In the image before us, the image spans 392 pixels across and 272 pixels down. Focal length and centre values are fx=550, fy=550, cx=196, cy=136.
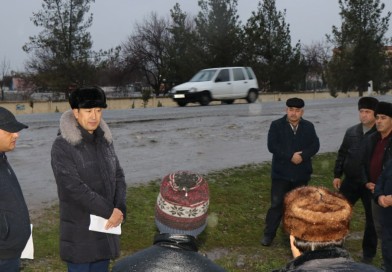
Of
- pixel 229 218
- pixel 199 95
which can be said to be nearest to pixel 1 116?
pixel 229 218

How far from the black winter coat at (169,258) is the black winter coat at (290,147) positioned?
412 cm

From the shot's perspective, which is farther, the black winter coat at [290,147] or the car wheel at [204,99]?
the car wheel at [204,99]

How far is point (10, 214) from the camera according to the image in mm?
Answer: 3621

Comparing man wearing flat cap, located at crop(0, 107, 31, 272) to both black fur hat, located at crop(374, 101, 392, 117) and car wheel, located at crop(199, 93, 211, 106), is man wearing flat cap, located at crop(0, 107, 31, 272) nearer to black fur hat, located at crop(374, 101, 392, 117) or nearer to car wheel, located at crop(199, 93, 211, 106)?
black fur hat, located at crop(374, 101, 392, 117)

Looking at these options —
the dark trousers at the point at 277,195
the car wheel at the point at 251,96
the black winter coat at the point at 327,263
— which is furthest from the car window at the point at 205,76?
the black winter coat at the point at 327,263

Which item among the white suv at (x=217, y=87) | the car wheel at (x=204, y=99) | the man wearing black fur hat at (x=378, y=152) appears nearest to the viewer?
the man wearing black fur hat at (x=378, y=152)

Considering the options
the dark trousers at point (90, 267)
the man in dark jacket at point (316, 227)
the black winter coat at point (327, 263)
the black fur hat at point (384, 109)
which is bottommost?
the dark trousers at point (90, 267)

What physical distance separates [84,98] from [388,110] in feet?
10.4

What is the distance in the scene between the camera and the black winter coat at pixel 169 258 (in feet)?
7.47

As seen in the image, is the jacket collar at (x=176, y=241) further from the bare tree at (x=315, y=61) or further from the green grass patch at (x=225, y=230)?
the bare tree at (x=315, y=61)

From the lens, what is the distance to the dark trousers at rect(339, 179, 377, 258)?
6.10m

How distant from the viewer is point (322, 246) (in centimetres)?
231

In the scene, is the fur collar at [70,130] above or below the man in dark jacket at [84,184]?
above

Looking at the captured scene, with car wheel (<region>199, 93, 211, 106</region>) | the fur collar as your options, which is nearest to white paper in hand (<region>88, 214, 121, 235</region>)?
the fur collar
